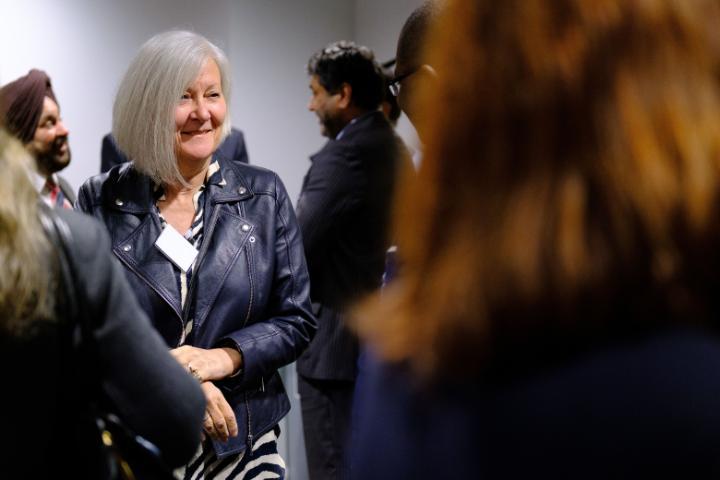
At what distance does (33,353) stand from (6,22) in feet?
12.6

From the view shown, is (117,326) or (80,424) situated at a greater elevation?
(117,326)

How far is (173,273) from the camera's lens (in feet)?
6.42

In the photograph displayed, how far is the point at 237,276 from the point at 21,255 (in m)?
0.99

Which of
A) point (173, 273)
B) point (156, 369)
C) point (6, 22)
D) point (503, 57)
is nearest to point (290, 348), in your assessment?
point (173, 273)

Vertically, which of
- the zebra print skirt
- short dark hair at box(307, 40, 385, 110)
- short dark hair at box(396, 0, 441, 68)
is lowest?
the zebra print skirt

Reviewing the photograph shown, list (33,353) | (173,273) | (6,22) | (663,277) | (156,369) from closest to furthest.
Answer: (663,277)
(33,353)
(156,369)
(173,273)
(6,22)

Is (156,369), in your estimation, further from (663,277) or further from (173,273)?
(173,273)

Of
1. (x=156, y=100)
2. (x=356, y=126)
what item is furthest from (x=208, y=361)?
(x=356, y=126)

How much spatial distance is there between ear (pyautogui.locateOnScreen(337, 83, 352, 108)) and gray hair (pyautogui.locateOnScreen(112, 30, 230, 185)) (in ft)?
3.97

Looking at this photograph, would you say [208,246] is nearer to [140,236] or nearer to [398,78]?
[140,236]

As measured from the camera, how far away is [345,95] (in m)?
3.27

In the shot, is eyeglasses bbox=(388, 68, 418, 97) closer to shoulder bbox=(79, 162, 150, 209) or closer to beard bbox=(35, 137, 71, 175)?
shoulder bbox=(79, 162, 150, 209)

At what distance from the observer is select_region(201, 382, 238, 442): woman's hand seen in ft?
6.15

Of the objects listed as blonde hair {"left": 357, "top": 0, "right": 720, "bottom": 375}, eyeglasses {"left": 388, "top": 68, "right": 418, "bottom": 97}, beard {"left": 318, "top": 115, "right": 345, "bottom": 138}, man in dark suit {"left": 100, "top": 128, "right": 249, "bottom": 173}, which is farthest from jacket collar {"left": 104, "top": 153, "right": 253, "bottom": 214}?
man in dark suit {"left": 100, "top": 128, "right": 249, "bottom": 173}
